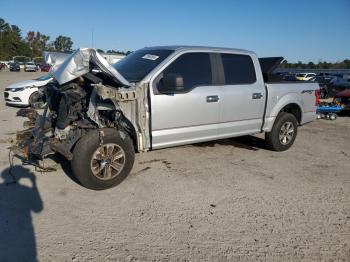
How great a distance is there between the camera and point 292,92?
22.3ft

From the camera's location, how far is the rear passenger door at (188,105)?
4.91 m

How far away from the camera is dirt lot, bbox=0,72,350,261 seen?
3.21 m

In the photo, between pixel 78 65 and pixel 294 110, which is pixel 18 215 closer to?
pixel 78 65

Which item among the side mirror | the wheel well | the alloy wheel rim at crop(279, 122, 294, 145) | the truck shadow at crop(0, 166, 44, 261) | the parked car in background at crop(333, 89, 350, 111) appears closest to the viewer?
the truck shadow at crop(0, 166, 44, 261)

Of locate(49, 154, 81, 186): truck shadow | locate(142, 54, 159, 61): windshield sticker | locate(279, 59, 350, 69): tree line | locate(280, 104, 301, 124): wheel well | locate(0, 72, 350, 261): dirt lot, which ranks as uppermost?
locate(279, 59, 350, 69): tree line

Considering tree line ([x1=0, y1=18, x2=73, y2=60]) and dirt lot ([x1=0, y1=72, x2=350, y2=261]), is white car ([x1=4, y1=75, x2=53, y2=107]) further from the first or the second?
tree line ([x1=0, y1=18, x2=73, y2=60])

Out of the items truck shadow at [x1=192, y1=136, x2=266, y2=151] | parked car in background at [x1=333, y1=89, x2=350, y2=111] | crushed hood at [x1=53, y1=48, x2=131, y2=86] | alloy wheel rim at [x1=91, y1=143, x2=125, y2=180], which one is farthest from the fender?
parked car in background at [x1=333, y1=89, x2=350, y2=111]

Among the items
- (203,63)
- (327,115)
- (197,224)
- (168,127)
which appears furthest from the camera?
(327,115)

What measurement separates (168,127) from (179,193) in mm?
1040

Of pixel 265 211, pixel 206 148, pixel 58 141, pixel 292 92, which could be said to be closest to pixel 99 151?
pixel 58 141

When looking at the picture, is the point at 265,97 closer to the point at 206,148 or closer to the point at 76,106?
the point at 206,148

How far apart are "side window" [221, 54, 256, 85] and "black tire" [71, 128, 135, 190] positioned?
2.24 metres

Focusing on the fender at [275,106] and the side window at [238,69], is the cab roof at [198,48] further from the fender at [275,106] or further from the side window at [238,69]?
the fender at [275,106]

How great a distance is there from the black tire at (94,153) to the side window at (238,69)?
2240 mm
